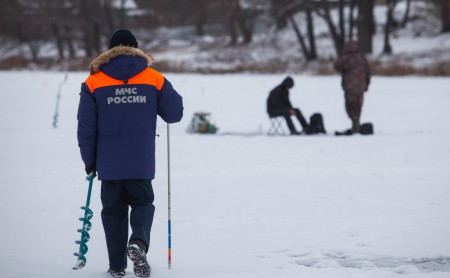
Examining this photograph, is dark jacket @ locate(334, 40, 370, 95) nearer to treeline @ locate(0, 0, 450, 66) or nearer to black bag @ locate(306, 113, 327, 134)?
black bag @ locate(306, 113, 327, 134)

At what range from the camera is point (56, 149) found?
11.7 meters

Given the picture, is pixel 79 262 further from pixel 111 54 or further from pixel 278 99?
pixel 278 99

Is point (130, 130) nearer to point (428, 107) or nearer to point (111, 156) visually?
point (111, 156)

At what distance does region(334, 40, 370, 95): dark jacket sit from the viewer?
1296 centimetres

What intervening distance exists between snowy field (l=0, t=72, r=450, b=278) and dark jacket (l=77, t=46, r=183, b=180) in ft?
2.69

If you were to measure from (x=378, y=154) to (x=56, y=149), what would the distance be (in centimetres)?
536

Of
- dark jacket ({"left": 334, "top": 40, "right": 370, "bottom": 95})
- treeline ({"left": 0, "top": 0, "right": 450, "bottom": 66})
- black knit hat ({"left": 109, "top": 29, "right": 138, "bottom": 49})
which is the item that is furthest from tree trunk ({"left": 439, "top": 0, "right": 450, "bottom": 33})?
black knit hat ({"left": 109, "top": 29, "right": 138, "bottom": 49})

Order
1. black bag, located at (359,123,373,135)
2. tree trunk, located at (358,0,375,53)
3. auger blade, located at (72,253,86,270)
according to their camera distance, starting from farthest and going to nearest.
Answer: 1. tree trunk, located at (358,0,375,53)
2. black bag, located at (359,123,373,135)
3. auger blade, located at (72,253,86,270)

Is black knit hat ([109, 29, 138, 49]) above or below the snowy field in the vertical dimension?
above

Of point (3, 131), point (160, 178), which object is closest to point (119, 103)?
point (160, 178)

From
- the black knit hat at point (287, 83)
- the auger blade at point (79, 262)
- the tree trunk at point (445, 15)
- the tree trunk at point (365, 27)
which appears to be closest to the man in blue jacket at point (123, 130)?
the auger blade at point (79, 262)

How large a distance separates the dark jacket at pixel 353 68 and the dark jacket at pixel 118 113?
8.97 m

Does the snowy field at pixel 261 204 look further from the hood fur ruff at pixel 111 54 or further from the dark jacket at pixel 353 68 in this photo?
the hood fur ruff at pixel 111 54

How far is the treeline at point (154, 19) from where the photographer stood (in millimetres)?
42750
